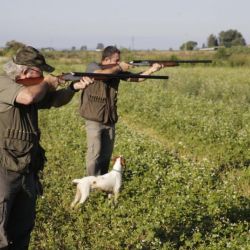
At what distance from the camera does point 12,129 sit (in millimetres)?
3998

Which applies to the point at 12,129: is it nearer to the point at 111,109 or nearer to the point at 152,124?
the point at 111,109

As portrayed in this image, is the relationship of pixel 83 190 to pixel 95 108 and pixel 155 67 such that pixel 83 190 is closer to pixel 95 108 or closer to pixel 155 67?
pixel 95 108

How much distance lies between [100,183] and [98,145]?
29.2 inches

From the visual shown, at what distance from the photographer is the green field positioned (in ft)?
17.3

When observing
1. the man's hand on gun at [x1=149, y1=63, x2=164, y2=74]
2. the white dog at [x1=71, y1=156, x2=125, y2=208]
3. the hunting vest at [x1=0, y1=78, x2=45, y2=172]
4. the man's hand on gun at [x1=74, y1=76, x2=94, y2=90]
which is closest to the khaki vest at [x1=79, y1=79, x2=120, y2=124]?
the man's hand on gun at [x1=149, y1=63, x2=164, y2=74]

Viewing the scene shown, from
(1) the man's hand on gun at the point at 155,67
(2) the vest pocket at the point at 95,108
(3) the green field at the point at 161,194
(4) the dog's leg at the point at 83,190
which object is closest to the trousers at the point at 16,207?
(3) the green field at the point at 161,194

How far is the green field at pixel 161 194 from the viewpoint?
207 inches

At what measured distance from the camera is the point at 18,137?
401 centimetres

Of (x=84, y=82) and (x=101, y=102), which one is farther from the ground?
(x=84, y=82)

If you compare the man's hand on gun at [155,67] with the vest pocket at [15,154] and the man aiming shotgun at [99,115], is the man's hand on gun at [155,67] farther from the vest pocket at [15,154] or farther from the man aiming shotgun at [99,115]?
the vest pocket at [15,154]

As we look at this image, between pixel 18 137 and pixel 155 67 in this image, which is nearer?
pixel 18 137

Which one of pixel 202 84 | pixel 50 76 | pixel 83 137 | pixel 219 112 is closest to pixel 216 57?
pixel 202 84

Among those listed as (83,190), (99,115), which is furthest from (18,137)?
(99,115)

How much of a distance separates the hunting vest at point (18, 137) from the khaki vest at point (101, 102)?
8.31 feet
